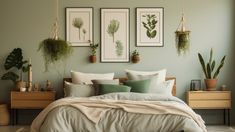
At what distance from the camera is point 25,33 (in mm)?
7645

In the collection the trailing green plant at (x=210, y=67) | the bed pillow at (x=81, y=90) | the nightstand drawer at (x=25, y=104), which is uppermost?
the trailing green plant at (x=210, y=67)

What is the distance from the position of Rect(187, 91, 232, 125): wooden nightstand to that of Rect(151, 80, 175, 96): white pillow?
49 centimetres

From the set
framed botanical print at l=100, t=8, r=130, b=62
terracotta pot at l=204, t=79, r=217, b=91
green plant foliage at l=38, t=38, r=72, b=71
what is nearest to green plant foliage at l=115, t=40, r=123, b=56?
framed botanical print at l=100, t=8, r=130, b=62

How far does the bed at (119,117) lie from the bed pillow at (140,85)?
1.35 m

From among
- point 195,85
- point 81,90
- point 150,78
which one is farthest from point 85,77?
point 195,85

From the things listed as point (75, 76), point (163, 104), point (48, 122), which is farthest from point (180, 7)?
point (48, 122)

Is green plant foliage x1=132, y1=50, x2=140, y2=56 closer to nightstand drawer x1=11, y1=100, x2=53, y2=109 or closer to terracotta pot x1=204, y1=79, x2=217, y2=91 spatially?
terracotta pot x1=204, y1=79, x2=217, y2=91

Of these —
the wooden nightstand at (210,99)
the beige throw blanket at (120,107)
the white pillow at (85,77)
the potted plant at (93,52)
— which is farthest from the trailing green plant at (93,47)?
the beige throw blanket at (120,107)

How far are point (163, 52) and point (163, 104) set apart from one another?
2585mm

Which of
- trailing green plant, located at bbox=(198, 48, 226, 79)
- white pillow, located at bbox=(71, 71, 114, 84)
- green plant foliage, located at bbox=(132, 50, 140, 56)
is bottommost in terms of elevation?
white pillow, located at bbox=(71, 71, 114, 84)

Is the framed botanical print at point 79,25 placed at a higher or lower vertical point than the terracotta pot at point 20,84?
higher

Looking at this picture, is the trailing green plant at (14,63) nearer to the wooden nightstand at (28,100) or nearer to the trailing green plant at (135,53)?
the wooden nightstand at (28,100)

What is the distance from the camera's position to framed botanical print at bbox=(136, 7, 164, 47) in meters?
7.63

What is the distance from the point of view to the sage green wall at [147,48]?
25.0 ft
